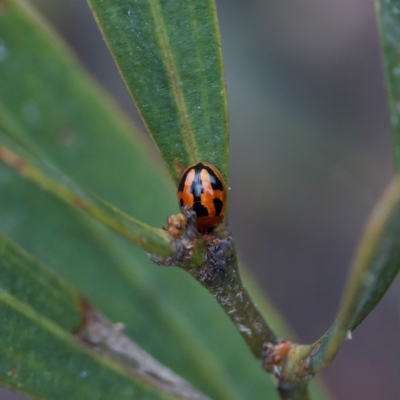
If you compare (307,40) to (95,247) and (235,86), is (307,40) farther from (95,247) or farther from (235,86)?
(95,247)

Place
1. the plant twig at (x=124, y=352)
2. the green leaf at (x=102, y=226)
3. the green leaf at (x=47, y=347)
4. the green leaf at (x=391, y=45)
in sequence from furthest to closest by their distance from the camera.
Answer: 1. the green leaf at (x=102, y=226)
2. the plant twig at (x=124, y=352)
3. the green leaf at (x=47, y=347)
4. the green leaf at (x=391, y=45)

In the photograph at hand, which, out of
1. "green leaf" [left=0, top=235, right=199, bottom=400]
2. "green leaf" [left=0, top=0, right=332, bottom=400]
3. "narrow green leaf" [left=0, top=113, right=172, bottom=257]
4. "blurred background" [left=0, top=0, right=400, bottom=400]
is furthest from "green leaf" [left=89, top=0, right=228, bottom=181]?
"blurred background" [left=0, top=0, right=400, bottom=400]

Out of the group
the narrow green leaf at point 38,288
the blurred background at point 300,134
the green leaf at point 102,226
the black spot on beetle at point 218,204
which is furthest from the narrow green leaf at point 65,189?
the blurred background at point 300,134

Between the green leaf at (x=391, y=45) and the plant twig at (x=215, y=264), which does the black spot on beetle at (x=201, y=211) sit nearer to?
the plant twig at (x=215, y=264)

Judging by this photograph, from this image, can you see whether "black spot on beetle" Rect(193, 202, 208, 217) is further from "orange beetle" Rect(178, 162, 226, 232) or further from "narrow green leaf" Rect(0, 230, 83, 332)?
"narrow green leaf" Rect(0, 230, 83, 332)

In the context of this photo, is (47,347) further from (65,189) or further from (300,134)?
(300,134)

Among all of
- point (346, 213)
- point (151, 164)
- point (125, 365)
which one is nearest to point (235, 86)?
point (346, 213)

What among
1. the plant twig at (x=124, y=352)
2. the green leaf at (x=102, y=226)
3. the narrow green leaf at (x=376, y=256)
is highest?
the green leaf at (x=102, y=226)
